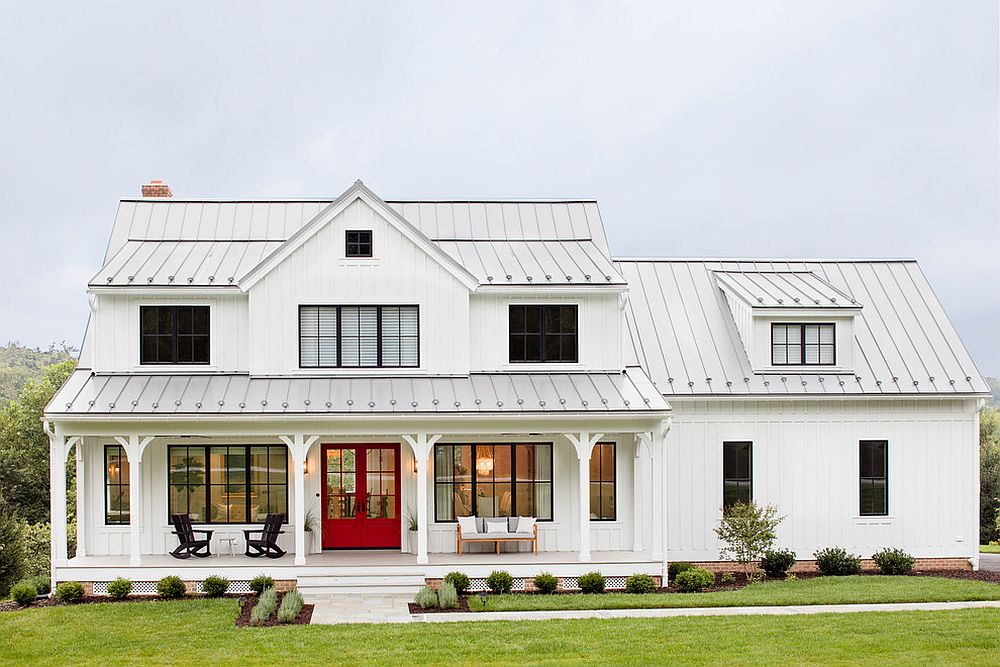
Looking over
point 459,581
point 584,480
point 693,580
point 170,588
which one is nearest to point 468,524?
point 459,581

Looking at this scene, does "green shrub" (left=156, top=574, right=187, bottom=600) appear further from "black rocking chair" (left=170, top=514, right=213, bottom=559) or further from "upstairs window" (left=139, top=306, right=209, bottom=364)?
"upstairs window" (left=139, top=306, right=209, bottom=364)

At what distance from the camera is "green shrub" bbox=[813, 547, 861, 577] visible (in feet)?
61.9

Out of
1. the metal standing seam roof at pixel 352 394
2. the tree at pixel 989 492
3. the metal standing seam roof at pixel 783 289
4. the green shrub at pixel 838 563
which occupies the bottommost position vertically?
the tree at pixel 989 492

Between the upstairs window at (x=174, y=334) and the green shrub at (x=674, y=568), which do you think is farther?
the upstairs window at (x=174, y=334)

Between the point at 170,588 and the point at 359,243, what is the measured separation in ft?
23.1

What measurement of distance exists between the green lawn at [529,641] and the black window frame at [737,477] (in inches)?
213

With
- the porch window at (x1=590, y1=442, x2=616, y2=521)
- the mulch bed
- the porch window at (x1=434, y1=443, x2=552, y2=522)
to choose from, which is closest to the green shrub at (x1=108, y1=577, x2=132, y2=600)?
the mulch bed

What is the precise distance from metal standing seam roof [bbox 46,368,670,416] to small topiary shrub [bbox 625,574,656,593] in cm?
286

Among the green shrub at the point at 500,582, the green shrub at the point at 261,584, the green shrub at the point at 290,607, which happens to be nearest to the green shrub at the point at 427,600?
the green shrub at the point at 500,582

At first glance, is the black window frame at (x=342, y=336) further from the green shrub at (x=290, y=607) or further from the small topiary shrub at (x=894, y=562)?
the small topiary shrub at (x=894, y=562)

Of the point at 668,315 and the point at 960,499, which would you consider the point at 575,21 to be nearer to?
the point at 668,315

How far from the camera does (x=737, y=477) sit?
19562 mm

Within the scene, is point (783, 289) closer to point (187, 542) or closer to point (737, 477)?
point (737, 477)

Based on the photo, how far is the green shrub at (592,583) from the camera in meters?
16.7
